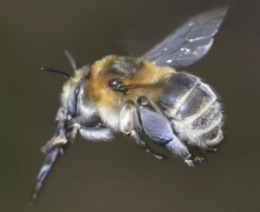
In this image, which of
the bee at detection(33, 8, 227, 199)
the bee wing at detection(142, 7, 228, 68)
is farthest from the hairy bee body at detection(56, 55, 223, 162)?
the bee wing at detection(142, 7, 228, 68)

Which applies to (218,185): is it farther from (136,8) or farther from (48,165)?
(48,165)

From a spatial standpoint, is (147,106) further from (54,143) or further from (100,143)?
(100,143)

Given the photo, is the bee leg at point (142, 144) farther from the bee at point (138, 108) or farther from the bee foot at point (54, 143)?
the bee foot at point (54, 143)

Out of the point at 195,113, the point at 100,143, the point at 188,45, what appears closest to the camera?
the point at 195,113

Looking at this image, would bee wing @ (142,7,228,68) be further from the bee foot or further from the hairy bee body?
the bee foot

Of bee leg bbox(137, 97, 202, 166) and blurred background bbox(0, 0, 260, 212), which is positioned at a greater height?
bee leg bbox(137, 97, 202, 166)

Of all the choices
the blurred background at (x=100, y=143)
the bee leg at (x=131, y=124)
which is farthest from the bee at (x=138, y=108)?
the blurred background at (x=100, y=143)

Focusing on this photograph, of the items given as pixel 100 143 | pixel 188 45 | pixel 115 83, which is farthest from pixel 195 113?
pixel 100 143
